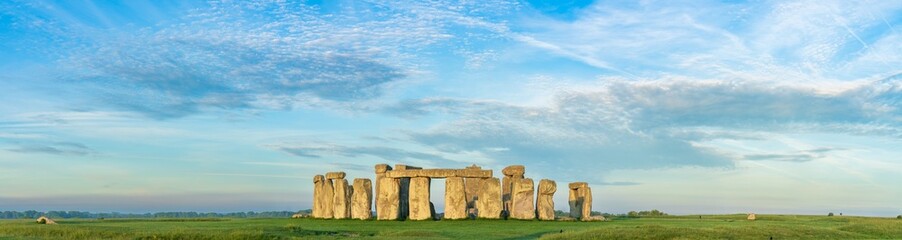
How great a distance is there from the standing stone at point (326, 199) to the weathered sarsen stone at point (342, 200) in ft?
2.48

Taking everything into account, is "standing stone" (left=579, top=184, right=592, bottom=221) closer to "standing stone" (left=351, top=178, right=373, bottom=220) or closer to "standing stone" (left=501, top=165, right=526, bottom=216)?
"standing stone" (left=501, top=165, right=526, bottom=216)

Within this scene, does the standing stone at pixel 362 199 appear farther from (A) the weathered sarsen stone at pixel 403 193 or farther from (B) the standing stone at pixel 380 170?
(A) the weathered sarsen stone at pixel 403 193

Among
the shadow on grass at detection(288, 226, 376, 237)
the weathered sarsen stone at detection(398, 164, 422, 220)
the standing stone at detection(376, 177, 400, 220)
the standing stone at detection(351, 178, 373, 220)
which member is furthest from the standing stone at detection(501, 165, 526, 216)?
the shadow on grass at detection(288, 226, 376, 237)

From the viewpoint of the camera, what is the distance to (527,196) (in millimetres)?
39719

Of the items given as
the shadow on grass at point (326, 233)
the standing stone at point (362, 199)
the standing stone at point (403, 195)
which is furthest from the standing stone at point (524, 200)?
the shadow on grass at point (326, 233)

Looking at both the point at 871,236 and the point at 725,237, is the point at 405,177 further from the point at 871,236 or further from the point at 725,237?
the point at 871,236

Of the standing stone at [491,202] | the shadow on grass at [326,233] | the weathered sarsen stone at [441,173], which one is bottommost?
the shadow on grass at [326,233]

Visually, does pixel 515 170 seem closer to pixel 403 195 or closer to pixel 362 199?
pixel 403 195

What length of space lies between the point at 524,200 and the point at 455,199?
3605 millimetres

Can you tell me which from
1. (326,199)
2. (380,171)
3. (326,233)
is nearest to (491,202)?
(380,171)

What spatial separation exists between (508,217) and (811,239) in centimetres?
1679

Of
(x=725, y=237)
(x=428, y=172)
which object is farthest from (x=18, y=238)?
(x=725, y=237)

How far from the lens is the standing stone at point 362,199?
1649 inches

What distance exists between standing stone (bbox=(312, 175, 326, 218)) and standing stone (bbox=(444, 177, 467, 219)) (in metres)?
9.20
